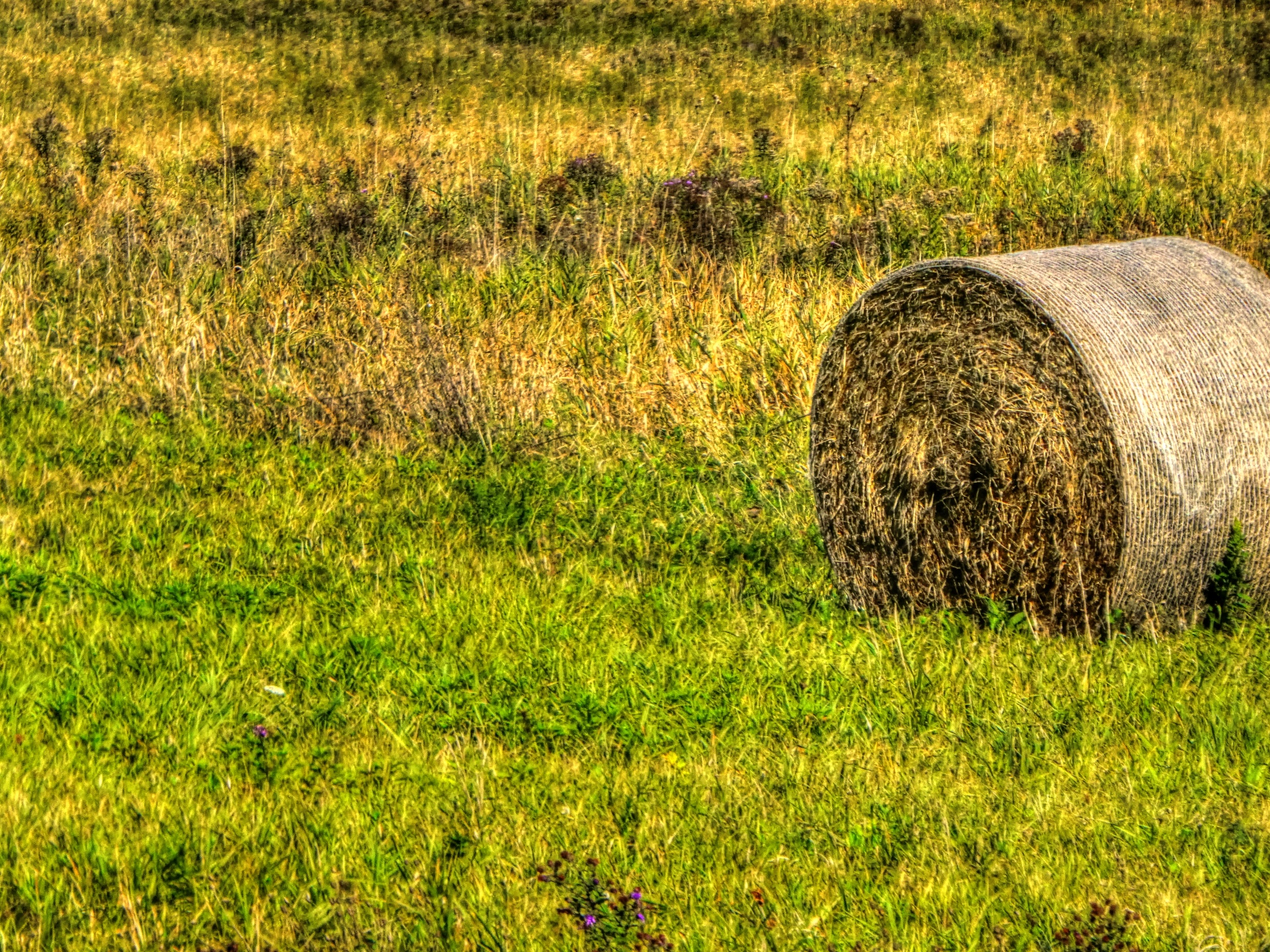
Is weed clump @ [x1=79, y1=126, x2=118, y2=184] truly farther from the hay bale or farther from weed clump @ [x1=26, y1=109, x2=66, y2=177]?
the hay bale

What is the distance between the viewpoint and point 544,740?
443 cm

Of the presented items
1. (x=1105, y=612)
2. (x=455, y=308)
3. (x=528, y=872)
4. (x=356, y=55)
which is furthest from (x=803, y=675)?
(x=356, y=55)

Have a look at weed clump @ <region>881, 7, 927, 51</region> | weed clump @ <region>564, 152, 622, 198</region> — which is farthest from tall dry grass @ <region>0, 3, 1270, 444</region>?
weed clump @ <region>881, 7, 927, 51</region>

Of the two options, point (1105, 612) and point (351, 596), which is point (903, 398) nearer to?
point (1105, 612)

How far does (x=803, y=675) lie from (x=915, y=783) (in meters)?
0.87

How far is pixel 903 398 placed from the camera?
5973 mm

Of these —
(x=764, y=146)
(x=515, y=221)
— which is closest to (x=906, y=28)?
(x=764, y=146)

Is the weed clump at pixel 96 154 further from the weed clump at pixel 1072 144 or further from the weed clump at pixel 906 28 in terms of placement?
the weed clump at pixel 906 28

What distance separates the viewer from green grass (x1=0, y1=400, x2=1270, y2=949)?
11.3 feet

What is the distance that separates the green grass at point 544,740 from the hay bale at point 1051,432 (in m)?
0.29

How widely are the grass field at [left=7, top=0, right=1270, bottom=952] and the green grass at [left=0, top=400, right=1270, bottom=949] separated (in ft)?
0.06

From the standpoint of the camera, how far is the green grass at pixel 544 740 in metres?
3.45

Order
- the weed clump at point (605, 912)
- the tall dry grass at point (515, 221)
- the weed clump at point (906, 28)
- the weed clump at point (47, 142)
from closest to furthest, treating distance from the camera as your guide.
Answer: the weed clump at point (605, 912)
the tall dry grass at point (515, 221)
the weed clump at point (47, 142)
the weed clump at point (906, 28)

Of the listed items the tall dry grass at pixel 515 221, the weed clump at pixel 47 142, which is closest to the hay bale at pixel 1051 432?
the tall dry grass at pixel 515 221
